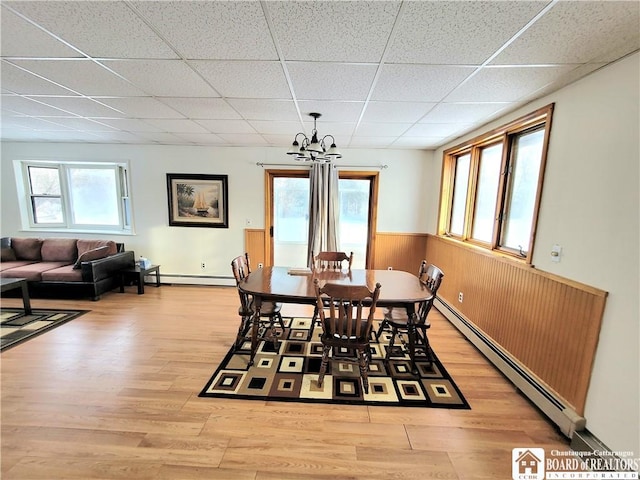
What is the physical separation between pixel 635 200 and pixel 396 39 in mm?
1549

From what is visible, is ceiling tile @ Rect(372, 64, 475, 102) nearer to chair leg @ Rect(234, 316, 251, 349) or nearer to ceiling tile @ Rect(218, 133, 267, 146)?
ceiling tile @ Rect(218, 133, 267, 146)

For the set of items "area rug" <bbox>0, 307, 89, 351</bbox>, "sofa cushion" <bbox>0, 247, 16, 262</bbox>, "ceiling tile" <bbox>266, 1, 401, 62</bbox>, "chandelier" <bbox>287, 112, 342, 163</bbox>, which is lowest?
"area rug" <bbox>0, 307, 89, 351</bbox>

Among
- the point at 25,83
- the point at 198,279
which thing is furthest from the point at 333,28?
the point at 198,279

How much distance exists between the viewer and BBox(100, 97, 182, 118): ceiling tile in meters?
2.44

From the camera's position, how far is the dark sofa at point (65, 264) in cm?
382

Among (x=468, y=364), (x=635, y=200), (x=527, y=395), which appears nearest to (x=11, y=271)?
(x=468, y=364)

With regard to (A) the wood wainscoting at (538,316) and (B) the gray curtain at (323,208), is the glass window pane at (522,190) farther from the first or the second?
(B) the gray curtain at (323,208)

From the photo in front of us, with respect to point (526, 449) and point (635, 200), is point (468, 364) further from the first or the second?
point (635, 200)

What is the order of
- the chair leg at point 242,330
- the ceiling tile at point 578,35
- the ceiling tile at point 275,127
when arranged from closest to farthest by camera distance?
the ceiling tile at point 578,35, the chair leg at point 242,330, the ceiling tile at point 275,127

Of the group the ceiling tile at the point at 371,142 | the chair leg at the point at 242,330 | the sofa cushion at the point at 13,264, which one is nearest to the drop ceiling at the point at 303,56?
the ceiling tile at the point at 371,142

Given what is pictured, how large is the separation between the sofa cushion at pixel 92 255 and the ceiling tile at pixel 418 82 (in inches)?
176

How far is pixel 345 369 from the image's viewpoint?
7.93 feet

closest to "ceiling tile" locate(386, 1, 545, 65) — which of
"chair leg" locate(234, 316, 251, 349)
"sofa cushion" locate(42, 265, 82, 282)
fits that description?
"chair leg" locate(234, 316, 251, 349)

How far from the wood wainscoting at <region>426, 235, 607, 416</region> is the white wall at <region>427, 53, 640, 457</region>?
65 millimetres
